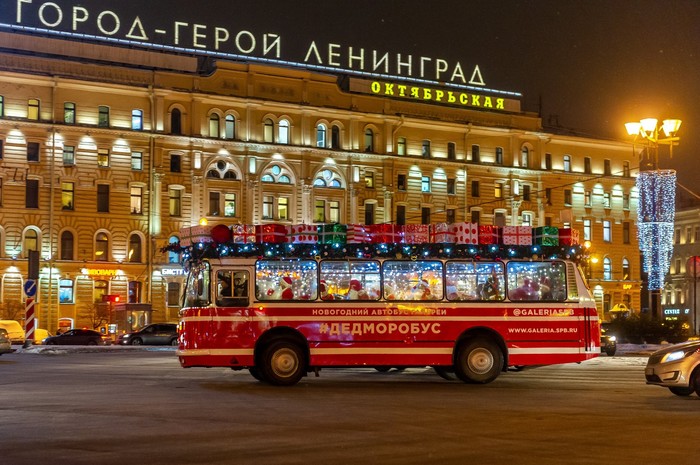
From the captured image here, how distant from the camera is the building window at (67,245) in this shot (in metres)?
64.8

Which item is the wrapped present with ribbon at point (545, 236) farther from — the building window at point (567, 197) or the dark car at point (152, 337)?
the building window at point (567, 197)

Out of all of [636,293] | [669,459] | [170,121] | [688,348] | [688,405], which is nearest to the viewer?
[669,459]

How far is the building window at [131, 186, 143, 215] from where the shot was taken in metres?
67.2

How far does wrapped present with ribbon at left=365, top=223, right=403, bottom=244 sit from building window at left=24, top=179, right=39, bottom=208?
1914 inches

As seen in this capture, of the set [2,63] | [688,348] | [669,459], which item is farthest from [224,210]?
[669,459]

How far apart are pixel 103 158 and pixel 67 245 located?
6.41 m

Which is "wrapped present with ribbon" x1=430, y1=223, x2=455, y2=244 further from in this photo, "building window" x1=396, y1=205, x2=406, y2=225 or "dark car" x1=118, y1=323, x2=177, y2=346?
"building window" x1=396, y1=205, x2=406, y2=225

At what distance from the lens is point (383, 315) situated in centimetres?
2023

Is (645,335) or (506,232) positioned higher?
(506,232)

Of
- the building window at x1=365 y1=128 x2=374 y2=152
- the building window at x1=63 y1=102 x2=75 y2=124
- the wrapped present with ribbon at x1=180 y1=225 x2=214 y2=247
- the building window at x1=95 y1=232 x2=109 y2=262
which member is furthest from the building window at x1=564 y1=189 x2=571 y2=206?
the wrapped present with ribbon at x1=180 y1=225 x2=214 y2=247

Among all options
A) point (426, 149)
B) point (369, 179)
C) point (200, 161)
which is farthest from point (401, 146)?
point (200, 161)

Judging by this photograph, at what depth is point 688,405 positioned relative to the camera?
15641 mm

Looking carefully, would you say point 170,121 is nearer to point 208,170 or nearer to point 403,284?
point 208,170

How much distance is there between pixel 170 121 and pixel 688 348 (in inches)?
2164
